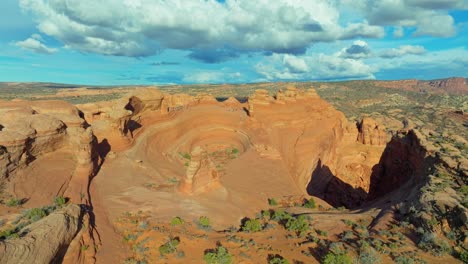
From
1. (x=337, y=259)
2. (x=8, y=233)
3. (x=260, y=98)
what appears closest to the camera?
(x=8, y=233)

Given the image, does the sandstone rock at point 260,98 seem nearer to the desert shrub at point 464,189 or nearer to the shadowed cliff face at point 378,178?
the shadowed cliff face at point 378,178

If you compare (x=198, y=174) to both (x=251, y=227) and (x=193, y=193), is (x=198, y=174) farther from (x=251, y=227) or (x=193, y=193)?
(x=251, y=227)

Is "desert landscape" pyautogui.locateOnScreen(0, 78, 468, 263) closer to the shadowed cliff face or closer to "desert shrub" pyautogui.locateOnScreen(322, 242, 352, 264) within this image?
"desert shrub" pyautogui.locateOnScreen(322, 242, 352, 264)

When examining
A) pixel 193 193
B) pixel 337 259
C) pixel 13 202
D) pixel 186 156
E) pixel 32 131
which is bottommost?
pixel 337 259

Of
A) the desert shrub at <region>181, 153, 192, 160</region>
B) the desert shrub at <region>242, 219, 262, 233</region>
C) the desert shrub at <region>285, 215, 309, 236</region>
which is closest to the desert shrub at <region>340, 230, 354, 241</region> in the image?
the desert shrub at <region>285, 215, 309, 236</region>

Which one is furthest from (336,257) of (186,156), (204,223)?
(186,156)

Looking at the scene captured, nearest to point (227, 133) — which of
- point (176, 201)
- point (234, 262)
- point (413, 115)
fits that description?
point (176, 201)

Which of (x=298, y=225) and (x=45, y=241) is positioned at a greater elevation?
(x=45, y=241)
